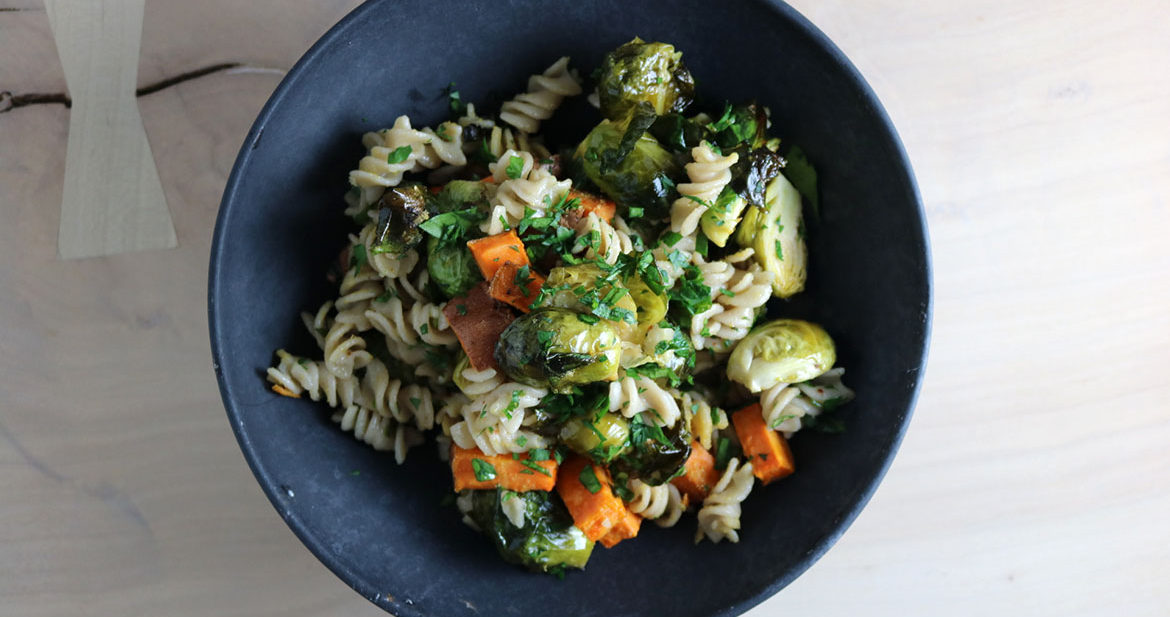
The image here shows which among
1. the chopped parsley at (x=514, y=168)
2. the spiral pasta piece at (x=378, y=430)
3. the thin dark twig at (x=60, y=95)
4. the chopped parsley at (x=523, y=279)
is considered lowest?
the spiral pasta piece at (x=378, y=430)

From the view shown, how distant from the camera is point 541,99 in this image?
303cm

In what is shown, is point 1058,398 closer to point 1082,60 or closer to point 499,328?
point 1082,60

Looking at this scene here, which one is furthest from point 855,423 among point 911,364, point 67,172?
point 67,172

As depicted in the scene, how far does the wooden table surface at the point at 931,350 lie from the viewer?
3.40 m

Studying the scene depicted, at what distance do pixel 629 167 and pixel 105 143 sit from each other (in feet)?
6.83

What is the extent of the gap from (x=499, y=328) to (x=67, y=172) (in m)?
1.93

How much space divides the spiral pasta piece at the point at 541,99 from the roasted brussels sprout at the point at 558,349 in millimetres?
780

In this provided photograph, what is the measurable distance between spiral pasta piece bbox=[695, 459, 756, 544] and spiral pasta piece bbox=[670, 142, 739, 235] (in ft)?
2.75

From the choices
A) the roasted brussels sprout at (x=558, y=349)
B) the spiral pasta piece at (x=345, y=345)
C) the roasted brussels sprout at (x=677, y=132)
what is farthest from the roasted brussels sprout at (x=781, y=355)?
the spiral pasta piece at (x=345, y=345)

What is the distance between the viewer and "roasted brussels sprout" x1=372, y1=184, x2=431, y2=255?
276cm

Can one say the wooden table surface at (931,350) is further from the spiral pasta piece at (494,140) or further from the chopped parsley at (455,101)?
the spiral pasta piece at (494,140)

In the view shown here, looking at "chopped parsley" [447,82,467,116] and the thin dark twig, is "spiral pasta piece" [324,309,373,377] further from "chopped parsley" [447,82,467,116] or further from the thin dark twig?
the thin dark twig

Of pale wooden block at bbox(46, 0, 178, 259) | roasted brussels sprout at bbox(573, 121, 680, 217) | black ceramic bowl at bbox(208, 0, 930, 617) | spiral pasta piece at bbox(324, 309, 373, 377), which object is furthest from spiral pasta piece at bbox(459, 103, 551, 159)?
pale wooden block at bbox(46, 0, 178, 259)

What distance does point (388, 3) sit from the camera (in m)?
2.77
